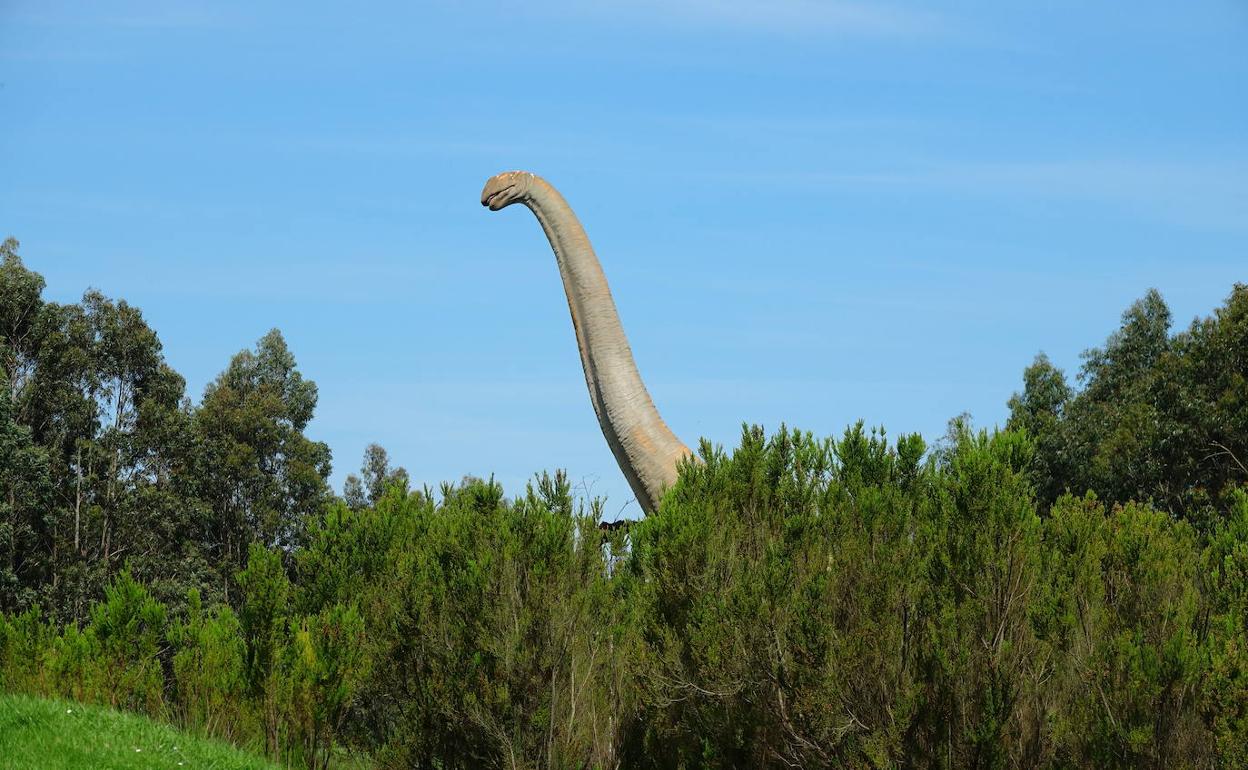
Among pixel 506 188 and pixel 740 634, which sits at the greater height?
pixel 506 188

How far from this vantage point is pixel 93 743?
11.5m

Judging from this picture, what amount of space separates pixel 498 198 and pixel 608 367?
2.59 meters

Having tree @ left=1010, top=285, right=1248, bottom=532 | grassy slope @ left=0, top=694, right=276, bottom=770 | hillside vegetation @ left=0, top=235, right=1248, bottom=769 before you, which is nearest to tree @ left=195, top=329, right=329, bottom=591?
tree @ left=1010, top=285, right=1248, bottom=532

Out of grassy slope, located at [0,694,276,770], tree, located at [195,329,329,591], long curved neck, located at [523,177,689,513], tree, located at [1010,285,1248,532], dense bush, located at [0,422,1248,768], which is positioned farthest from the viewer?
tree, located at [195,329,329,591]

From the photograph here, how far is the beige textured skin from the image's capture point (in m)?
15.0

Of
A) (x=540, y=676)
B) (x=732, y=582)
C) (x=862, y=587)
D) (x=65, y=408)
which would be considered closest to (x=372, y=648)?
(x=540, y=676)

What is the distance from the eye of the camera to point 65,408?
37312mm

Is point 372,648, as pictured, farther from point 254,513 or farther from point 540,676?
point 254,513

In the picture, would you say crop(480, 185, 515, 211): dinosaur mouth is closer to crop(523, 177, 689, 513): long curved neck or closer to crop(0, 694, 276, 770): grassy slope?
crop(523, 177, 689, 513): long curved neck

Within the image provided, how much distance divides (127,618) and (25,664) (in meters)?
1.82

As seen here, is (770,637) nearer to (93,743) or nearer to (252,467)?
(93,743)

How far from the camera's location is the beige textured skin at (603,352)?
592 inches

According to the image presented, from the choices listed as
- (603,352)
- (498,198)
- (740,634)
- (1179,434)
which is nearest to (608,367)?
(603,352)

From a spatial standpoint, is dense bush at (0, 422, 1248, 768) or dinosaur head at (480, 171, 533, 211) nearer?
Result: dense bush at (0, 422, 1248, 768)
